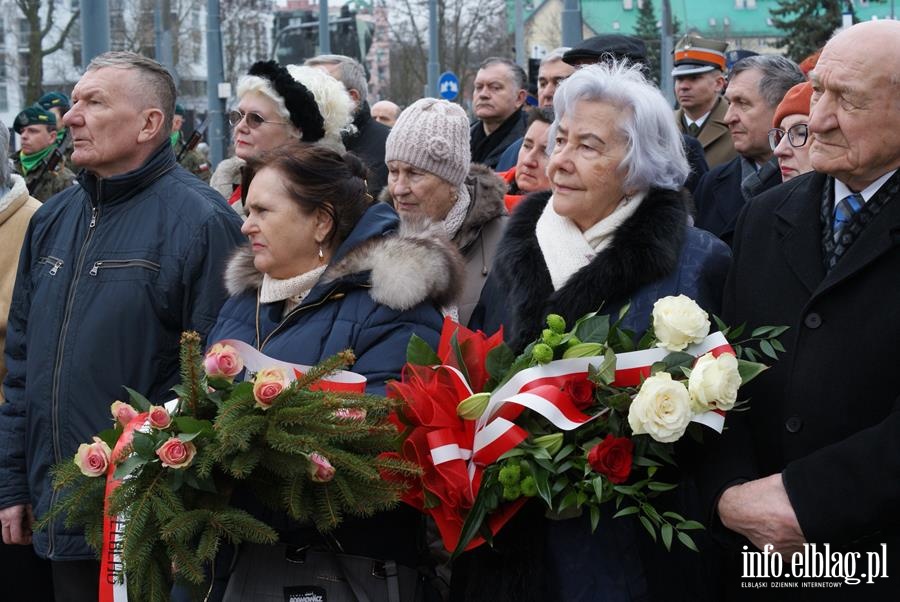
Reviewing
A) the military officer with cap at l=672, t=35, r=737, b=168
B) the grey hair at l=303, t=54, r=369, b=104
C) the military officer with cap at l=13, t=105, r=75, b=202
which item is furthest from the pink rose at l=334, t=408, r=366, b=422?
the military officer with cap at l=13, t=105, r=75, b=202

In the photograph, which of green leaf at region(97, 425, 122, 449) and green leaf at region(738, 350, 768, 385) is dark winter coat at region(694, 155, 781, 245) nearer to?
green leaf at region(738, 350, 768, 385)

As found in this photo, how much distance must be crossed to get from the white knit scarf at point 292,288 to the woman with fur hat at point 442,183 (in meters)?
1.46

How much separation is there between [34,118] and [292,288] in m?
6.73

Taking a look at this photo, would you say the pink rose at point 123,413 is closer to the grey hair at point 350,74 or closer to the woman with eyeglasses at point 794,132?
the woman with eyeglasses at point 794,132

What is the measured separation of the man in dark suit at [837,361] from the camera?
3.06 meters

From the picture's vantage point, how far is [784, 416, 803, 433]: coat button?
10.8 feet

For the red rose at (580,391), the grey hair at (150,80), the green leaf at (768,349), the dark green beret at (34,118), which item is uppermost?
the grey hair at (150,80)

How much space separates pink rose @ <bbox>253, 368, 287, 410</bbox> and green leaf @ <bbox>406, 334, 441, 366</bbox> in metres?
0.44

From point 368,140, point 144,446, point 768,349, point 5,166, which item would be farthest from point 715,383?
point 368,140

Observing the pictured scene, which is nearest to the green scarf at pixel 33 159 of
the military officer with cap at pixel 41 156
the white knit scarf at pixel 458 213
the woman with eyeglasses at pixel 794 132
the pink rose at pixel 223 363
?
the military officer with cap at pixel 41 156

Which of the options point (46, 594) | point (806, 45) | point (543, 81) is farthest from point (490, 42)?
Answer: point (46, 594)

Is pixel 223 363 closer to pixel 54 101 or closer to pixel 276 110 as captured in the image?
pixel 276 110

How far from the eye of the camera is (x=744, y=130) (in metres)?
6.43

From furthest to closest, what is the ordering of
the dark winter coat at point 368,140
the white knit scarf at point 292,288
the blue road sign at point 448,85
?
the blue road sign at point 448,85 → the dark winter coat at point 368,140 → the white knit scarf at point 292,288
